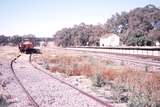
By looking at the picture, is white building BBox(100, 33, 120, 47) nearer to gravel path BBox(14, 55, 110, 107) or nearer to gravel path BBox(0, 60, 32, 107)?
gravel path BBox(0, 60, 32, 107)

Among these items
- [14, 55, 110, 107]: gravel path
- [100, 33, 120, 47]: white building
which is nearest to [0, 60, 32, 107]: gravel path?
[14, 55, 110, 107]: gravel path

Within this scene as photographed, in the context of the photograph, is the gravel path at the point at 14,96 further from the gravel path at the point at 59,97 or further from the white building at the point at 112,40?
the white building at the point at 112,40

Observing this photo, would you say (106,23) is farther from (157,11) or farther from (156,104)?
(156,104)

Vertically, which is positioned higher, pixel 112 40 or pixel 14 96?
pixel 112 40

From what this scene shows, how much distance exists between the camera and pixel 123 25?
124875 millimetres

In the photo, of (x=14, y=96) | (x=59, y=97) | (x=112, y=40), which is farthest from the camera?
(x=112, y=40)

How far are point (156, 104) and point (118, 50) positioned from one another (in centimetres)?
4271

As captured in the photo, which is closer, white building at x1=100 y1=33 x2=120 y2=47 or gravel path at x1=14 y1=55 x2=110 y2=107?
gravel path at x1=14 y1=55 x2=110 y2=107

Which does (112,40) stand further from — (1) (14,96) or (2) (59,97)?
(2) (59,97)

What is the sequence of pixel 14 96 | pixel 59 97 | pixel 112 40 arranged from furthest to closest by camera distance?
pixel 112 40, pixel 14 96, pixel 59 97

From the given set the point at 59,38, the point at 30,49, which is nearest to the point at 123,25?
the point at 59,38

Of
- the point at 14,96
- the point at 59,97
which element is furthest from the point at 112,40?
the point at 59,97

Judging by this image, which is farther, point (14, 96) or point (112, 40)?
point (112, 40)

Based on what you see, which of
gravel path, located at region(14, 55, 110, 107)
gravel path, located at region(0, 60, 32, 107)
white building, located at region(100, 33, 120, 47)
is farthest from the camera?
white building, located at region(100, 33, 120, 47)
